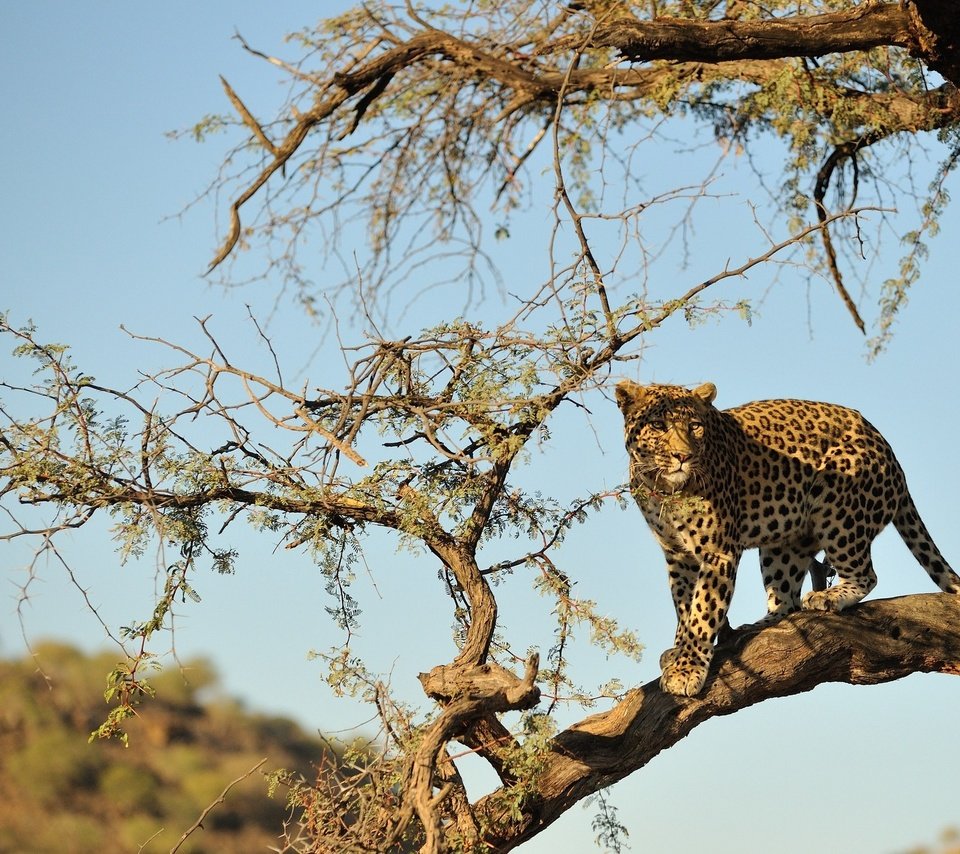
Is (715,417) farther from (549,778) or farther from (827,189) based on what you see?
(827,189)

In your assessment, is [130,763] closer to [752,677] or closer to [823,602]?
[752,677]

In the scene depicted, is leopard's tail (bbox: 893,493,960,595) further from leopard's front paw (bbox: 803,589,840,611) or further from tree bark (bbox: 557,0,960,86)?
tree bark (bbox: 557,0,960,86)

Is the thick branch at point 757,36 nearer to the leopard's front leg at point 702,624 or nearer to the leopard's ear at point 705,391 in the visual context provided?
the leopard's ear at point 705,391

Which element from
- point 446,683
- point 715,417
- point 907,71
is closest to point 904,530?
point 715,417

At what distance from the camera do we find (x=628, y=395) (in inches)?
257

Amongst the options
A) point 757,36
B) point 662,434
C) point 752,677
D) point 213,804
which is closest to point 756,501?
point 662,434

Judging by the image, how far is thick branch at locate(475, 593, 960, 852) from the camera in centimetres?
612

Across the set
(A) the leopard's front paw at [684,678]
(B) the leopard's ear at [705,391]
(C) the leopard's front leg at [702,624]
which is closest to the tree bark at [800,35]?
(B) the leopard's ear at [705,391]

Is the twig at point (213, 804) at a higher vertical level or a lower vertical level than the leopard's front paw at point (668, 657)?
lower

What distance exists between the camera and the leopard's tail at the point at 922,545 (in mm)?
7336

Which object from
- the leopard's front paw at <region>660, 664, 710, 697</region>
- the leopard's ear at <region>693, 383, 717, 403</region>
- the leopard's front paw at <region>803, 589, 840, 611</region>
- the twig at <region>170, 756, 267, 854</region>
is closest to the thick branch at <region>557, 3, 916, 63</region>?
the leopard's ear at <region>693, 383, 717, 403</region>

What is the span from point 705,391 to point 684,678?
140 centimetres

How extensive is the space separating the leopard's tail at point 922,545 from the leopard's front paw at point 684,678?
1660 mm

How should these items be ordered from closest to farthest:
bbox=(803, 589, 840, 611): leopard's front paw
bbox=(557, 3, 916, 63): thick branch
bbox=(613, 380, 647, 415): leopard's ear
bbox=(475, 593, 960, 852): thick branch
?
bbox=(475, 593, 960, 852): thick branch, bbox=(613, 380, 647, 415): leopard's ear, bbox=(557, 3, 916, 63): thick branch, bbox=(803, 589, 840, 611): leopard's front paw
